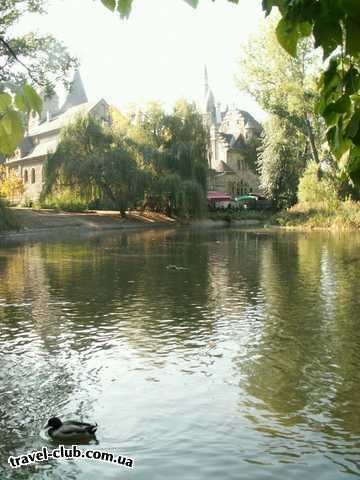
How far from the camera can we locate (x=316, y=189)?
1906 inches

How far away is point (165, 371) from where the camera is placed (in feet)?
27.5

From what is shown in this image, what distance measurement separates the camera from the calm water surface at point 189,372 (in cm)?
573

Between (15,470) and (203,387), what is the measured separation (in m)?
2.87

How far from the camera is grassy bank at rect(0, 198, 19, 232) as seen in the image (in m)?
37.4

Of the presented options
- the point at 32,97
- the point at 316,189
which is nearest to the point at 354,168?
the point at 32,97

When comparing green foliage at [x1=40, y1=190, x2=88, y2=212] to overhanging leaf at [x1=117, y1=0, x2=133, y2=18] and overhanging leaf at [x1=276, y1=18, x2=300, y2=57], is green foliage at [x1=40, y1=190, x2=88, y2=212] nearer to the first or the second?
overhanging leaf at [x1=117, y1=0, x2=133, y2=18]

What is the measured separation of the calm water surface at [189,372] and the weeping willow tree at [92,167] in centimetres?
2931

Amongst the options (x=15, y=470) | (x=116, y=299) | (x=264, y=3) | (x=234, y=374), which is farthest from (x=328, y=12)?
(x=116, y=299)

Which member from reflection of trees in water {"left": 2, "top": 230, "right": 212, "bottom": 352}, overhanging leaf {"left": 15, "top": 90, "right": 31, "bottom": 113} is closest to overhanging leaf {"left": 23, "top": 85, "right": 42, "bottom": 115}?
overhanging leaf {"left": 15, "top": 90, "right": 31, "bottom": 113}

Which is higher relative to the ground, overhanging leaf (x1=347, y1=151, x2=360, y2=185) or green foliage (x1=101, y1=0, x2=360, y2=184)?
green foliage (x1=101, y1=0, x2=360, y2=184)

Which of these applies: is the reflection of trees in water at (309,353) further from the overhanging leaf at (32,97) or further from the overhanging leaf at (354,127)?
the overhanging leaf at (32,97)

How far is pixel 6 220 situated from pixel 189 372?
31.7 m

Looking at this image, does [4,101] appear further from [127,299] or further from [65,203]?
[65,203]

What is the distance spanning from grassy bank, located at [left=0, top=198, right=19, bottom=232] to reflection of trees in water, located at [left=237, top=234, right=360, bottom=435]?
Answer: 23822mm
